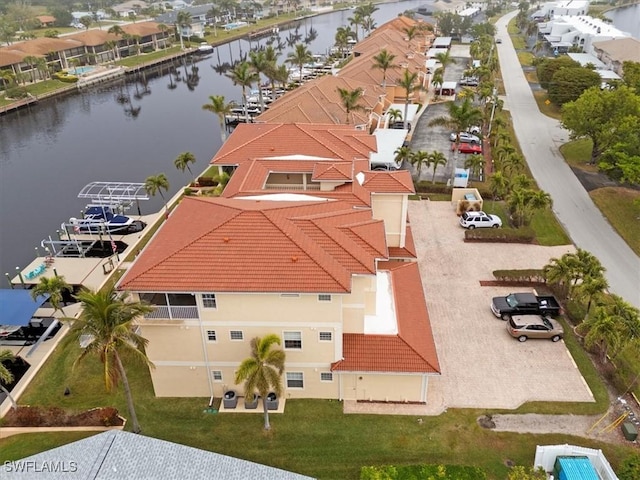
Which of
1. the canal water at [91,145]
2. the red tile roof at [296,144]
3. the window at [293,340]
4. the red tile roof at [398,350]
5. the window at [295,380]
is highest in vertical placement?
the red tile roof at [296,144]

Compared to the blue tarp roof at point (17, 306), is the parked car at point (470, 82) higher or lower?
higher

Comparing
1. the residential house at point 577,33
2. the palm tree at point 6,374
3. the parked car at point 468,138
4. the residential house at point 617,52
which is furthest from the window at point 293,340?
the residential house at point 577,33

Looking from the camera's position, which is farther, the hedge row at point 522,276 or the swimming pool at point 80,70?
the swimming pool at point 80,70

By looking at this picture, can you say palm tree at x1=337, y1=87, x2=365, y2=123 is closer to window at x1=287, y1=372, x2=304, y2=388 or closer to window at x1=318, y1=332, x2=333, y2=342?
window at x1=318, y1=332, x2=333, y2=342

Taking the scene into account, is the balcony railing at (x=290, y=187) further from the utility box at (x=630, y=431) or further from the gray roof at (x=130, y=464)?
the utility box at (x=630, y=431)

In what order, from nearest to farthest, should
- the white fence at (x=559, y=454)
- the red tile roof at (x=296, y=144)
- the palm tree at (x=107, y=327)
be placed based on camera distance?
the palm tree at (x=107, y=327), the white fence at (x=559, y=454), the red tile roof at (x=296, y=144)

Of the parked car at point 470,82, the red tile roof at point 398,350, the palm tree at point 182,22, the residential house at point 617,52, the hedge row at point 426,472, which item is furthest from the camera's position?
the palm tree at point 182,22

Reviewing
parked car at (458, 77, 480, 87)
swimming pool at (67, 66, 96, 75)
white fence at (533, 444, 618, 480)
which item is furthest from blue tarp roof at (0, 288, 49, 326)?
swimming pool at (67, 66, 96, 75)
